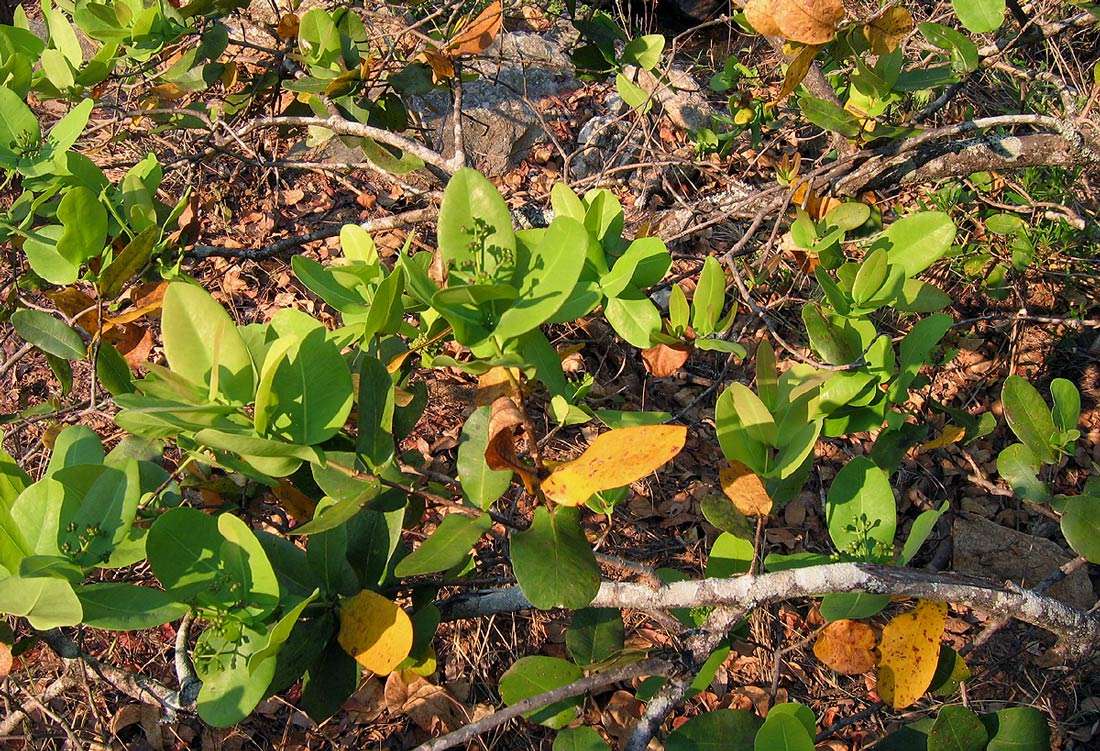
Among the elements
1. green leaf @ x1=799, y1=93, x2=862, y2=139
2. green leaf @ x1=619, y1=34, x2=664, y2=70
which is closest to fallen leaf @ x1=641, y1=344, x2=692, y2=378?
green leaf @ x1=799, y1=93, x2=862, y2=139

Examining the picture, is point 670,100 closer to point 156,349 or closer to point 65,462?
point 156,349

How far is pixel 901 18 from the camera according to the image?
4.64ft

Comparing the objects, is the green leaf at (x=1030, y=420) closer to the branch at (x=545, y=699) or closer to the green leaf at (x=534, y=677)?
the branch at (x=545, y=699)

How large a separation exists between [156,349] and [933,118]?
2549 mm

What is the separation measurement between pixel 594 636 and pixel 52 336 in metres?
1.04

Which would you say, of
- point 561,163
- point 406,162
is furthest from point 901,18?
point 561,163

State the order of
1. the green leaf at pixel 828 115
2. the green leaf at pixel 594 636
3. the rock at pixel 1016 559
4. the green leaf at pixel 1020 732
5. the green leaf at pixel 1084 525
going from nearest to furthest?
the green leaf at pixel 1020 732 < the green leaf at pixel 1084 525 < the green leaf at pixel 594 636 < the green leaf at pixel 828 115 < the rock at pixel 1016 559

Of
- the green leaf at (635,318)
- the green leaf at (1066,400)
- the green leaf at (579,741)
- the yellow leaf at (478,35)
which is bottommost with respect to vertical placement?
the green leaf at (579,741)

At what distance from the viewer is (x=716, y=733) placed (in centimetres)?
109

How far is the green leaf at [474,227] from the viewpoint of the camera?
3.44ft

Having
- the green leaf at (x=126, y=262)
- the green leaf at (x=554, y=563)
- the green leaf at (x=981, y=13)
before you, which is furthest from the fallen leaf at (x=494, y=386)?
the green leaf at (x=981, y=13)

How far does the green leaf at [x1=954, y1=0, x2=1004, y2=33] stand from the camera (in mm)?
1452

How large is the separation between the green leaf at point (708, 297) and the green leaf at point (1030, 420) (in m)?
0.50

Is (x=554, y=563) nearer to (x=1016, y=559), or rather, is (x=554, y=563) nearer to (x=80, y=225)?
(x=80, y=225)
